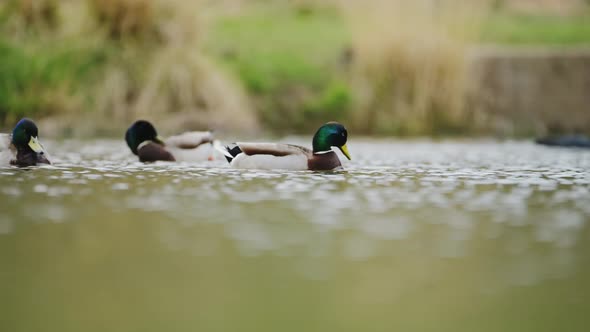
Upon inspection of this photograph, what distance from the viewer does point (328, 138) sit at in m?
8.04

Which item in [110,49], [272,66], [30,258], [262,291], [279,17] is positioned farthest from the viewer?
[279,17]

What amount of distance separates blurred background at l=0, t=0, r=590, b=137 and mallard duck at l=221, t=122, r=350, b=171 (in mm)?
4879

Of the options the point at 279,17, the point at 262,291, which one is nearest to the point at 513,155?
the point at 262,291

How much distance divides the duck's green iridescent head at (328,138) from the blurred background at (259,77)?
490 cm

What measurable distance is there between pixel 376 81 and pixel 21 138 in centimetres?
662

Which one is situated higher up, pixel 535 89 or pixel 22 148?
pixel 22 148

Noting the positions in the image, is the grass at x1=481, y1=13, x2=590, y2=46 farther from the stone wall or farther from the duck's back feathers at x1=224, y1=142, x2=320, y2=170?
the duck's back feathers at x1=224, y1=142, x2=320, y2=170

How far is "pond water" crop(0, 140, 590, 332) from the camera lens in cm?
332

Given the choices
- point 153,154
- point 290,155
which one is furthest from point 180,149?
point 290,155

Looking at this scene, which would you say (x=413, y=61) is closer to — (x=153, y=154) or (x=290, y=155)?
(x=153, y=154)

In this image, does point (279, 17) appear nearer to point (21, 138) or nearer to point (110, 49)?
point (110, 49)

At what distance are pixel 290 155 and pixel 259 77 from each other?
21.1ft

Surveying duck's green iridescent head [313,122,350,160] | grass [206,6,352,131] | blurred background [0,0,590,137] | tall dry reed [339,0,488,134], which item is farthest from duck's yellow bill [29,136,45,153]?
tall dry reed [339,0,488,134]

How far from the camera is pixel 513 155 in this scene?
984cm
